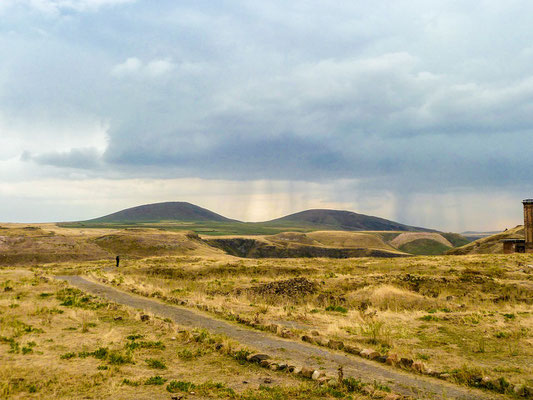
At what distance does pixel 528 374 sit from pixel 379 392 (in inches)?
258

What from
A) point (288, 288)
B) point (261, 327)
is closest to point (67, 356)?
point (261, 327)

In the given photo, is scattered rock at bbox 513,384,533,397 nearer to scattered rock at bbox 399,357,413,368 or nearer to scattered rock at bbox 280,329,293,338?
scattered rock at bbox 399,357,413,368

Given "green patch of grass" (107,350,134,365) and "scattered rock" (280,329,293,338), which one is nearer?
"green patch of grass" (107,350,134,365)

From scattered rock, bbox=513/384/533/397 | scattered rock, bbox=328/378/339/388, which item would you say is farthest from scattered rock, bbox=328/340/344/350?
scattered rock, bbox=513/384/533/397

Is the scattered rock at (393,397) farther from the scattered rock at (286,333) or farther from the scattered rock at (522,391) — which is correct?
the scattered rock at (286,333)

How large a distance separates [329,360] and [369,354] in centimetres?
168

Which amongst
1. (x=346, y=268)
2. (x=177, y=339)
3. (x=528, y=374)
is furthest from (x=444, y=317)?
(x=346, y=268)

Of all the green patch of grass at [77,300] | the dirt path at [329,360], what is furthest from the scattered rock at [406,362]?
the green patch of grass at [77,300]

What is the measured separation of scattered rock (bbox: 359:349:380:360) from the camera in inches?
585

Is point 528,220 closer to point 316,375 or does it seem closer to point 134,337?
point 316,375

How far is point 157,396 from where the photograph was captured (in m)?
11.1

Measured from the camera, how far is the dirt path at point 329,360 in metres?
11.7

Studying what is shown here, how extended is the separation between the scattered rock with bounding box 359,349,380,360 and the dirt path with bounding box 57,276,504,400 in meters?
0.27

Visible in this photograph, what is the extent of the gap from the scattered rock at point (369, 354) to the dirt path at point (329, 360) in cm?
27
